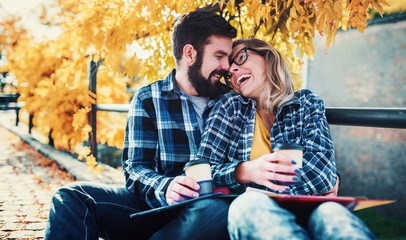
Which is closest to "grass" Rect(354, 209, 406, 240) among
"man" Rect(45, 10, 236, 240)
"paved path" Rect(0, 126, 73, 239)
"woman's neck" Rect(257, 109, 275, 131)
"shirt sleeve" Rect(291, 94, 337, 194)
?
"woman's neck" Rect(257, 109, 275, 131)

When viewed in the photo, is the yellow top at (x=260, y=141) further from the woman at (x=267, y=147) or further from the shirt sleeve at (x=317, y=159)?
the shirt sleeve at (x=317, y=159)

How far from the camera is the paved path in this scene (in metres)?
2.85

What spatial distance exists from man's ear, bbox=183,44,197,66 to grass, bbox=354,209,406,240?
12.6ft

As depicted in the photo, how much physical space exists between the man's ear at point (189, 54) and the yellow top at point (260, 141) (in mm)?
708

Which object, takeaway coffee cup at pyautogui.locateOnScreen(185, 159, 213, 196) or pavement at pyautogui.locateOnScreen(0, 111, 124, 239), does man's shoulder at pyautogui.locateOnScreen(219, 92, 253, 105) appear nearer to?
takeaway coffee cup at pyautogui.locateOnScreen(185, 159, 213, 196)

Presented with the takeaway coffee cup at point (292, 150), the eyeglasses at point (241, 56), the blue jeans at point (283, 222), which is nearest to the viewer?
the blue jeans at point (283, 222)

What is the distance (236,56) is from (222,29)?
0.83ft

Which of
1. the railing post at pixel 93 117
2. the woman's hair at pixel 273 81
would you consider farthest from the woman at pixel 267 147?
the railing post at pixel 93 117

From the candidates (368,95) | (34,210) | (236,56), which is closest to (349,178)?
(368,95)

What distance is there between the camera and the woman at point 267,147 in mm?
1048

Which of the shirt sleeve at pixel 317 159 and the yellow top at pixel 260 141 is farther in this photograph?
the yellow top at pixel 260 141

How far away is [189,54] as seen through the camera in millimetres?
2307

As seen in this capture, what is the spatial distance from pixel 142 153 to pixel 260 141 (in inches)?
29.3

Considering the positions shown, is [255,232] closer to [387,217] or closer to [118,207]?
[118,207]
